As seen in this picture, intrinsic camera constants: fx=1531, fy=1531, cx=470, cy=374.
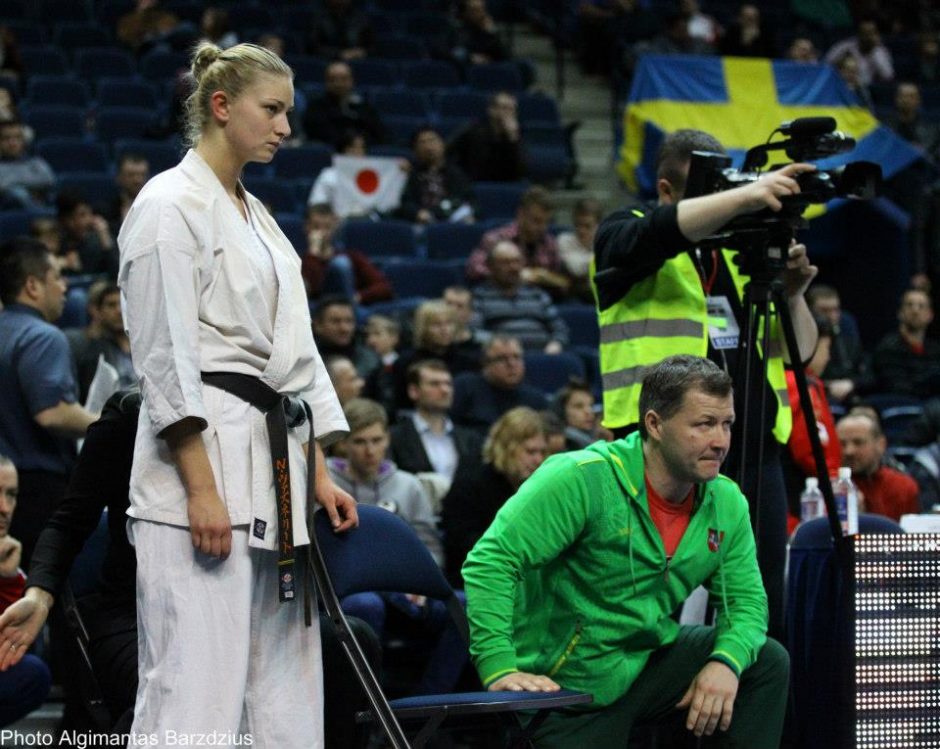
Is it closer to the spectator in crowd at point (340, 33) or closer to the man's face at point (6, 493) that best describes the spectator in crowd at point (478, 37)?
the spectator in crowd at point (340, 33)

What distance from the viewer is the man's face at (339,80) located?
31.9 ft

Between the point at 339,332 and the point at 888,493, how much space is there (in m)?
2.54

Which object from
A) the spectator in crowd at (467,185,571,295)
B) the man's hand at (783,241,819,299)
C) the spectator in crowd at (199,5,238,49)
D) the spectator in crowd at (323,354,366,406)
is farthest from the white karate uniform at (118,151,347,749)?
the spectator in crowd at (199,5,238,49)

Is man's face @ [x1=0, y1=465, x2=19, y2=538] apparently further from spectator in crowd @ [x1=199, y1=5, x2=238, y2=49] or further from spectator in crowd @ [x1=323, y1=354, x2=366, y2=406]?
spectator in crowd @ [x1=199, y1=5, x2=238, y2=49]

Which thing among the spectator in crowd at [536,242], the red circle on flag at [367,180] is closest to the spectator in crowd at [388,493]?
the spectator in crowd at [536,242]

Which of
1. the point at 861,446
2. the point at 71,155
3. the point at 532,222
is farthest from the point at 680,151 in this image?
the point at 71,155

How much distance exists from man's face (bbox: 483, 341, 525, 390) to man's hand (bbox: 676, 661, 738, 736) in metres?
3.61

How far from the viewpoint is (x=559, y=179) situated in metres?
10.7

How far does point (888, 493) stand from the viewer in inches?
229

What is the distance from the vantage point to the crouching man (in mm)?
3215

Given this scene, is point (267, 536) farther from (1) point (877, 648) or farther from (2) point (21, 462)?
(2) point (21, 462)

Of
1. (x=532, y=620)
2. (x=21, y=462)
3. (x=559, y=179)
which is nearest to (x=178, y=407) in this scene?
(x=532, y=620)

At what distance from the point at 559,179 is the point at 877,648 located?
7756mm

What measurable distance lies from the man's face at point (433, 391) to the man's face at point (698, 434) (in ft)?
10.4
